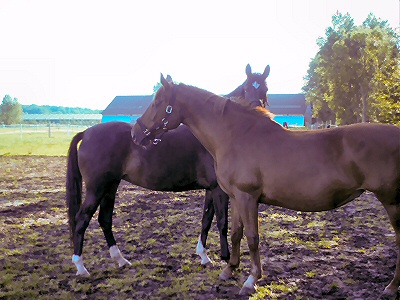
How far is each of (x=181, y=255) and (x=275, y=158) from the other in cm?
244

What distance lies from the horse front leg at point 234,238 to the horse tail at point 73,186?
2.16 meters

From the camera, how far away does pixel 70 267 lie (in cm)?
497

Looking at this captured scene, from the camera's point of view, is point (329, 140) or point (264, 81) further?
point (264, 81)

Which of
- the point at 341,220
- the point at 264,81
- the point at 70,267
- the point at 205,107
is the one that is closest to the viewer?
the point at 205,107

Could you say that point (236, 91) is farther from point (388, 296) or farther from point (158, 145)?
point (388, 296)

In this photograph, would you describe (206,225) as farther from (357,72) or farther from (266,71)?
(357,72)

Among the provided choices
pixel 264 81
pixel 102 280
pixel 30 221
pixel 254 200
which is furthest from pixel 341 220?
pixel 30 221

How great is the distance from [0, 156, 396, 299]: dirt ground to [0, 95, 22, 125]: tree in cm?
10866

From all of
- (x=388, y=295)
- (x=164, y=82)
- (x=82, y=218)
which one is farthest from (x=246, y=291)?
(x=164, y=82)

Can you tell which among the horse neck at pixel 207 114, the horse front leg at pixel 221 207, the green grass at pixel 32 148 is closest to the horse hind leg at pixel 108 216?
the horse front leg at pixel 221 207

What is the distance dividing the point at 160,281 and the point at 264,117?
238 centimetres

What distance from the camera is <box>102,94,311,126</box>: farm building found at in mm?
67756

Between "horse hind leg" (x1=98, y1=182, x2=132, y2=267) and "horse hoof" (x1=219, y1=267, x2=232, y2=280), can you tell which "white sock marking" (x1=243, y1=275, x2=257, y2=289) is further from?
"horse hind leg" (x1=98, y1=182, x2=132, y2=267)

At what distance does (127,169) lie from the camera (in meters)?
4.95
